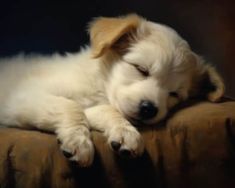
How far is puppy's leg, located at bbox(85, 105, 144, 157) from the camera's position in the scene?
68.4 inches

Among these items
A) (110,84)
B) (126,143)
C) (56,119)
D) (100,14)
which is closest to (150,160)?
(126,143)

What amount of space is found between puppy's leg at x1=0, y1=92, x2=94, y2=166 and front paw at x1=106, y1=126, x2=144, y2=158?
87mm

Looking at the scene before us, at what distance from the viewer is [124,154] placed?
175 cm

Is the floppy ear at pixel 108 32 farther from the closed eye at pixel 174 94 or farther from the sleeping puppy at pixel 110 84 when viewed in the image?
the closed eye at pixel 174 94

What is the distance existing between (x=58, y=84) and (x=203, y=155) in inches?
28.8

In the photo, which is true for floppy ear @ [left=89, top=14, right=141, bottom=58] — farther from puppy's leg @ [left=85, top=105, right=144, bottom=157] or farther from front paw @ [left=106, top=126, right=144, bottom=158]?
front paw @ [left=106, top=126, right=144, bottom=158]

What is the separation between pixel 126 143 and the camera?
68.3 inches

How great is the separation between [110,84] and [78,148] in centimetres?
55

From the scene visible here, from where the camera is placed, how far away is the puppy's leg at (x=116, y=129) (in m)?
1.74

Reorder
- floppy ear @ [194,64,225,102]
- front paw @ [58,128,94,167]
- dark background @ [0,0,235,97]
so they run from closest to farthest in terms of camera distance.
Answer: front paw @ [58,128,94,167]
floppy ear @ [194,64,225,102]
dark background @ [0,0,235,97]

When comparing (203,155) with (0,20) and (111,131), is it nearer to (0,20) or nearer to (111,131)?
(111,131)

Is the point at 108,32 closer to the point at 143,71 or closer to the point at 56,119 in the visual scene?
the point at 143,71

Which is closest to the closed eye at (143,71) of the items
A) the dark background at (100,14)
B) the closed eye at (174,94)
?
the closed eye at (174,94)

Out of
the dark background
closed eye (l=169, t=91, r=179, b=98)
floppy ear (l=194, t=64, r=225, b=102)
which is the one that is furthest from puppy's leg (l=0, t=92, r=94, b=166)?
the dark background
